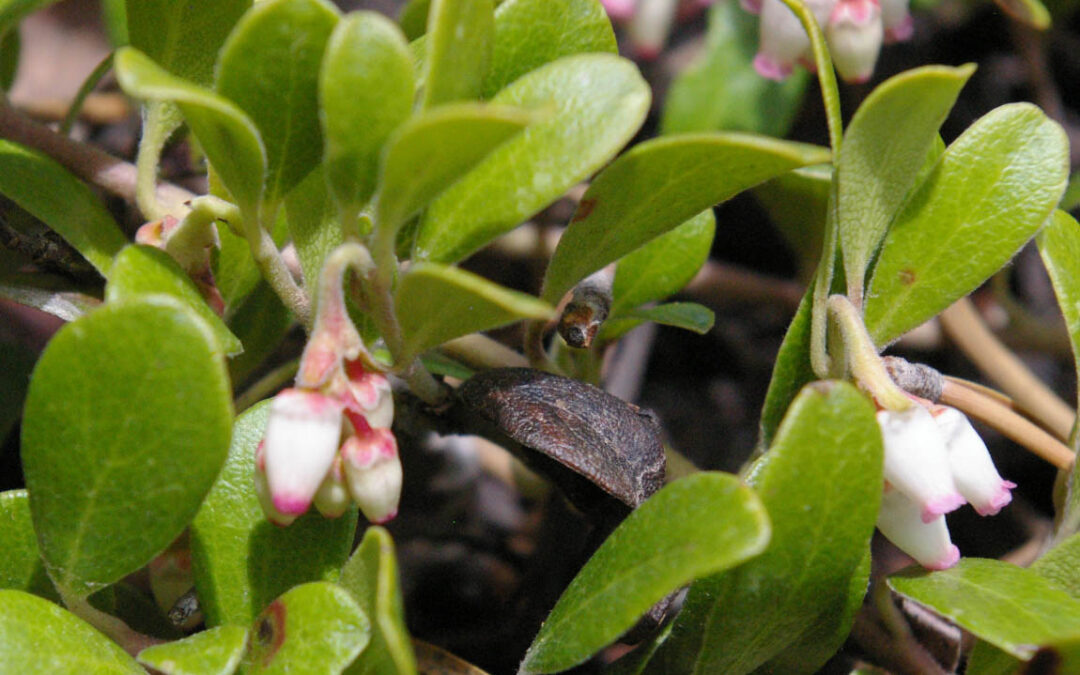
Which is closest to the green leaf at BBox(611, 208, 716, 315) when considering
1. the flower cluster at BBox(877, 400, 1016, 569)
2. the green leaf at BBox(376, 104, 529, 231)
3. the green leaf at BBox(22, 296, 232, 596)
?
the flower cluster at BBox(877, 400, 1016, 569)

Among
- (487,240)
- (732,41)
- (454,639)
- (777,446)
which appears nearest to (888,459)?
(777,446)

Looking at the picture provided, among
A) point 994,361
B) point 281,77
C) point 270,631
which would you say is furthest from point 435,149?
point 994,361

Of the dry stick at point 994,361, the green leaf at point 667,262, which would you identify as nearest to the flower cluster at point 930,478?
the green leaf at point 667,262

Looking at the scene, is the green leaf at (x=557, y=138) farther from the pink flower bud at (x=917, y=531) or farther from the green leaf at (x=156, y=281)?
the pink flower bud at (x=917, y=531)

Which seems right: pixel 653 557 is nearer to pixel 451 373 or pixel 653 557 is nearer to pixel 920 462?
pixel 920 462

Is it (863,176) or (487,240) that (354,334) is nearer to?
(487,240)

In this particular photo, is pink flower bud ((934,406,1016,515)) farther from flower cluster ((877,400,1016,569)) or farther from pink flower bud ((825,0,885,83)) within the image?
pink flower bud ((825,0,885,83))
